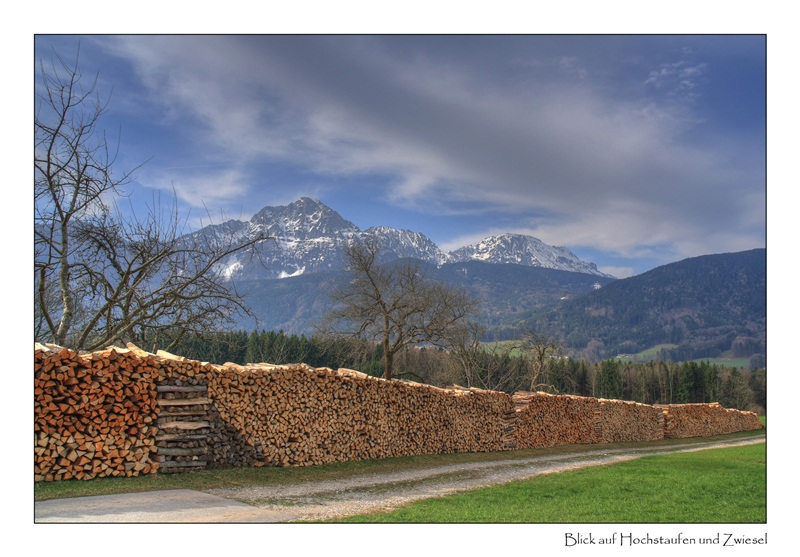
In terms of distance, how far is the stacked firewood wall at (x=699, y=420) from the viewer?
3788 centimetres

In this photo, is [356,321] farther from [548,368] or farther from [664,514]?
[548,368]

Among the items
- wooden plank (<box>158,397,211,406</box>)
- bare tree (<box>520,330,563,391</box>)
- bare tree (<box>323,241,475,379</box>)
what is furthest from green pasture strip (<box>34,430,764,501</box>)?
bare tree (<box>520,330,563,391</box>)

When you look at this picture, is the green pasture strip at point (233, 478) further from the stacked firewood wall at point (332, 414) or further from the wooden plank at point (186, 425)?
the wooden plank at point (186, 425)

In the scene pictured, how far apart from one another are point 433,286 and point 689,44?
24851 mm

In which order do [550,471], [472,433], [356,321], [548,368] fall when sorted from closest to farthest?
[550,471] < [472,433] < [356,321] < [548,368]

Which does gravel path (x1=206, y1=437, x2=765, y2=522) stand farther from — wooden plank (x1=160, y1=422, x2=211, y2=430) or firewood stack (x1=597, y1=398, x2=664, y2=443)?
firewood stack (x1=597, y1=398, x2=664, y2=443)

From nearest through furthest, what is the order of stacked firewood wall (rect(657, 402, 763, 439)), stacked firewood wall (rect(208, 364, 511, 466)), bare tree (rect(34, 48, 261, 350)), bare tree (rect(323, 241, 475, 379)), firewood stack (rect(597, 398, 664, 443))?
bare tree (rect(34, 48, 261, 350)) → stacked firewood wall (rect(208, 364, 511, 466)) → bare tree (rect(323, 241, 475, 379)) → firewood stack (rect(597, 398, 664, 443)) → stacked firewood wall (rect(657, 402, 763, 439))

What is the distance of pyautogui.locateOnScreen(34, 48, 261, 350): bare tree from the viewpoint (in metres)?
11.5

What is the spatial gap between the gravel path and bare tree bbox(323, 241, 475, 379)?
39.1 ft

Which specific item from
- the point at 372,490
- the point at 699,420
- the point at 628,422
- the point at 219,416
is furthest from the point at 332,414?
the point at 699,420

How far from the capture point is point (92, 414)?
33.7ft

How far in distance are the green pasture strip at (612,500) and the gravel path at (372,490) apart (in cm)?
60
